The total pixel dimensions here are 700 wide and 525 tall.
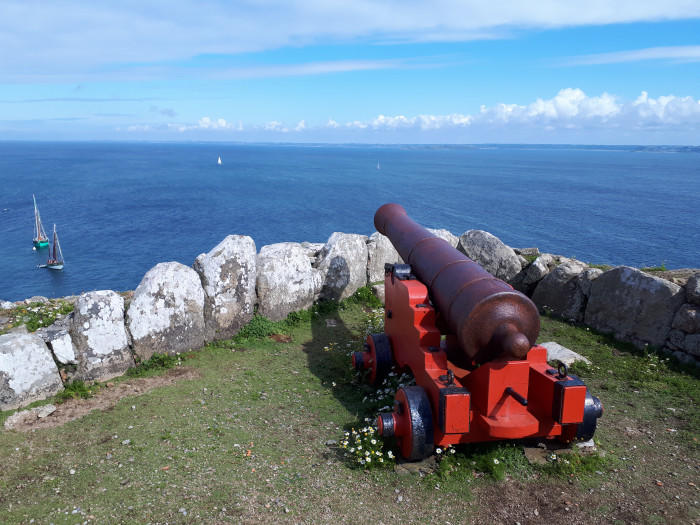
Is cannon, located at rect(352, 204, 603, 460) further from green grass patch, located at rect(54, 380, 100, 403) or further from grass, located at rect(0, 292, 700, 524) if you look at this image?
green grass patch, located at rect(54, 380, 100, 403)

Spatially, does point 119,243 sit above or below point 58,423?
below

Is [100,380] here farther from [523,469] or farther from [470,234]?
[470,234]

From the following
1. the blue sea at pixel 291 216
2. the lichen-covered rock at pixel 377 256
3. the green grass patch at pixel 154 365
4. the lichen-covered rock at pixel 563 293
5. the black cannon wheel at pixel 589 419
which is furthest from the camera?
the blue sea at pixel 291 216

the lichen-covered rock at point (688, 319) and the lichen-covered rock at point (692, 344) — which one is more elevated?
the lichen-covered rock at point (688, 319)

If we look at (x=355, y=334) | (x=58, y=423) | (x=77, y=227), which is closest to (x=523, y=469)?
(x=355, y=334)

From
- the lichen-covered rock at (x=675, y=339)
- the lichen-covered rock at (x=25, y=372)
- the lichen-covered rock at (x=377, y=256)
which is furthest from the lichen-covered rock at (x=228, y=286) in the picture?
the lichen-covered rock at (x=675, y=339)

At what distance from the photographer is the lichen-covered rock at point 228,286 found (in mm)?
9391

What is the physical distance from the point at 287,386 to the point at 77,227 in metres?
55.6

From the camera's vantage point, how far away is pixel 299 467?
18.8 feet

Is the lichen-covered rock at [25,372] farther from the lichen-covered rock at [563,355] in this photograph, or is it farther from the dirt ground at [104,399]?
the lichen-covered rock at [563,355]

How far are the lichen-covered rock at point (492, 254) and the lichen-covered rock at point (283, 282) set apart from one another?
4405mm

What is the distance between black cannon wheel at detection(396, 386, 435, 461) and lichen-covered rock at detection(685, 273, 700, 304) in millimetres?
5757

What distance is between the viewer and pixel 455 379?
6.10 metres

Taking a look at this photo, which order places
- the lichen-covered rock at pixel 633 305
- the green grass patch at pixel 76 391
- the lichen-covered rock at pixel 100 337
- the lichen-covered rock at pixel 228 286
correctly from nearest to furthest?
the green grass patch at pixel 76 391, the lichen-covered rock at pixel 100 337, the lichen-covered rock at pixel 633 305, the lichen-covered rock at pixel 228 286
